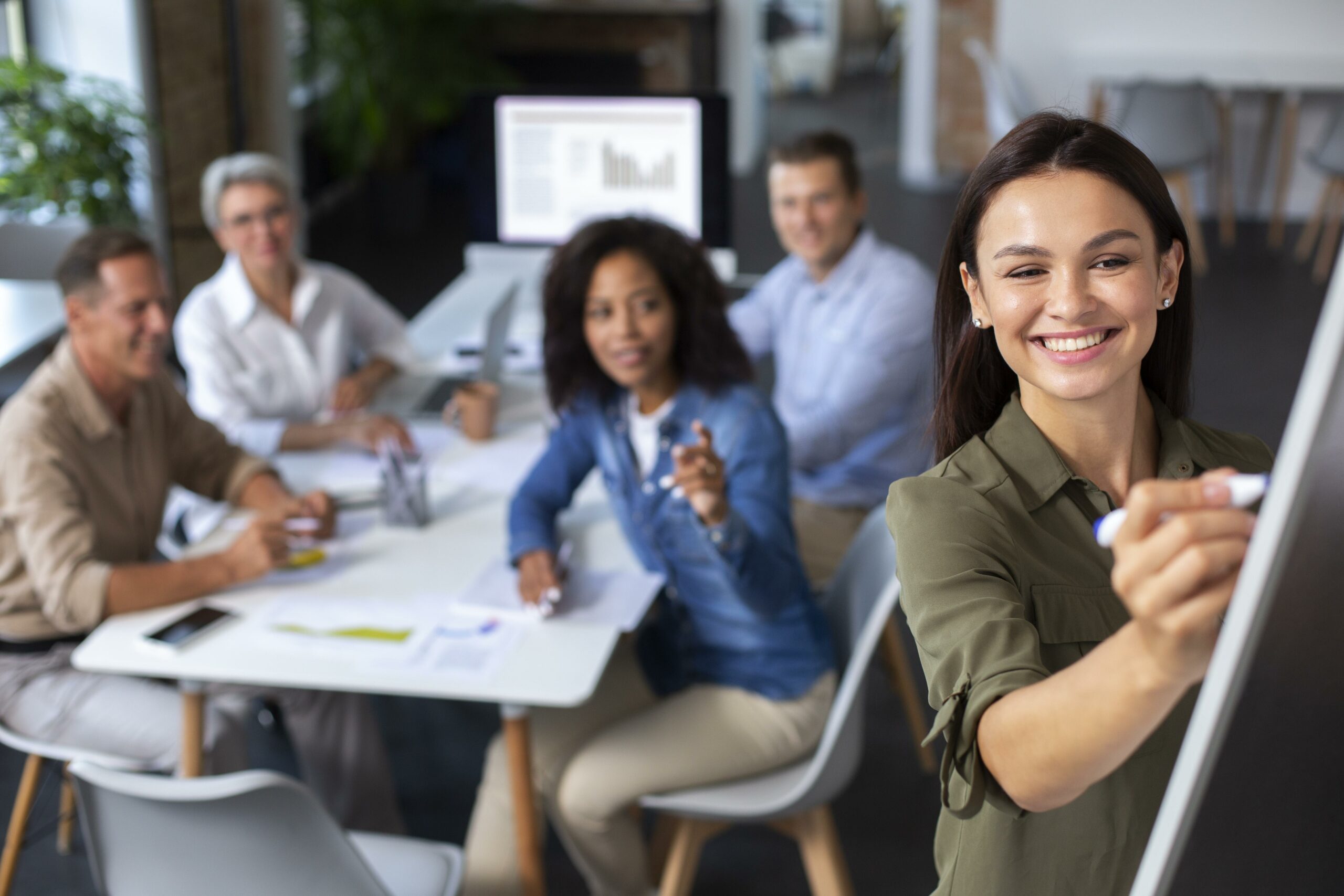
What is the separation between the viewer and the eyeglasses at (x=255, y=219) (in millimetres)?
3018

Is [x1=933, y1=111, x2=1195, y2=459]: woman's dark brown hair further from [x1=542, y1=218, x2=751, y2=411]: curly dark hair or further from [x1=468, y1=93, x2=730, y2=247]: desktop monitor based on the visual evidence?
[x1=468, y1=93, x2=730, y2=247]: desktop monitor

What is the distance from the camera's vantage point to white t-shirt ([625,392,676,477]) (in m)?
2.31

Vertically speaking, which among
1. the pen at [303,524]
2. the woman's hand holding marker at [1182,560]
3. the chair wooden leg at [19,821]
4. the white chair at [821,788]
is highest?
the woman's hand holding marker at [1182,560]

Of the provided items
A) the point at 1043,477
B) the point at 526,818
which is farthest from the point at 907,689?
the point at 1043,477

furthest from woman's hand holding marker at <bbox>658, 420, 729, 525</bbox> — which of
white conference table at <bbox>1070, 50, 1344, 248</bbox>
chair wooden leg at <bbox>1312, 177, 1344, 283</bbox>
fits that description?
white conference table at <bbox>1070, 50, 1344, 248</bbox>

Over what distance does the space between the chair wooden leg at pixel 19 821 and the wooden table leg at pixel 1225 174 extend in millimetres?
6565

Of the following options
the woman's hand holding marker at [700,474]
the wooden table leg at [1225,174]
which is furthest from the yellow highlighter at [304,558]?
the wooden table leg at [1225,174]

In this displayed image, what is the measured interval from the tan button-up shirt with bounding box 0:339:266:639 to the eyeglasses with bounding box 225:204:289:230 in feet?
1.97

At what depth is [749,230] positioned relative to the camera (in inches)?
296

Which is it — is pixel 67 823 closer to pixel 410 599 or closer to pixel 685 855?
pixel 410 599

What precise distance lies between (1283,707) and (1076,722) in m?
0.15

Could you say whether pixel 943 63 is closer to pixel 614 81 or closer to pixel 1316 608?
pixel 614 81

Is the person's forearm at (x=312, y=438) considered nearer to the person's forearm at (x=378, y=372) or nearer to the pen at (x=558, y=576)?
the person's forearm at (x=378, y=372)

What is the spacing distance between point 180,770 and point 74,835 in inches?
24.3
